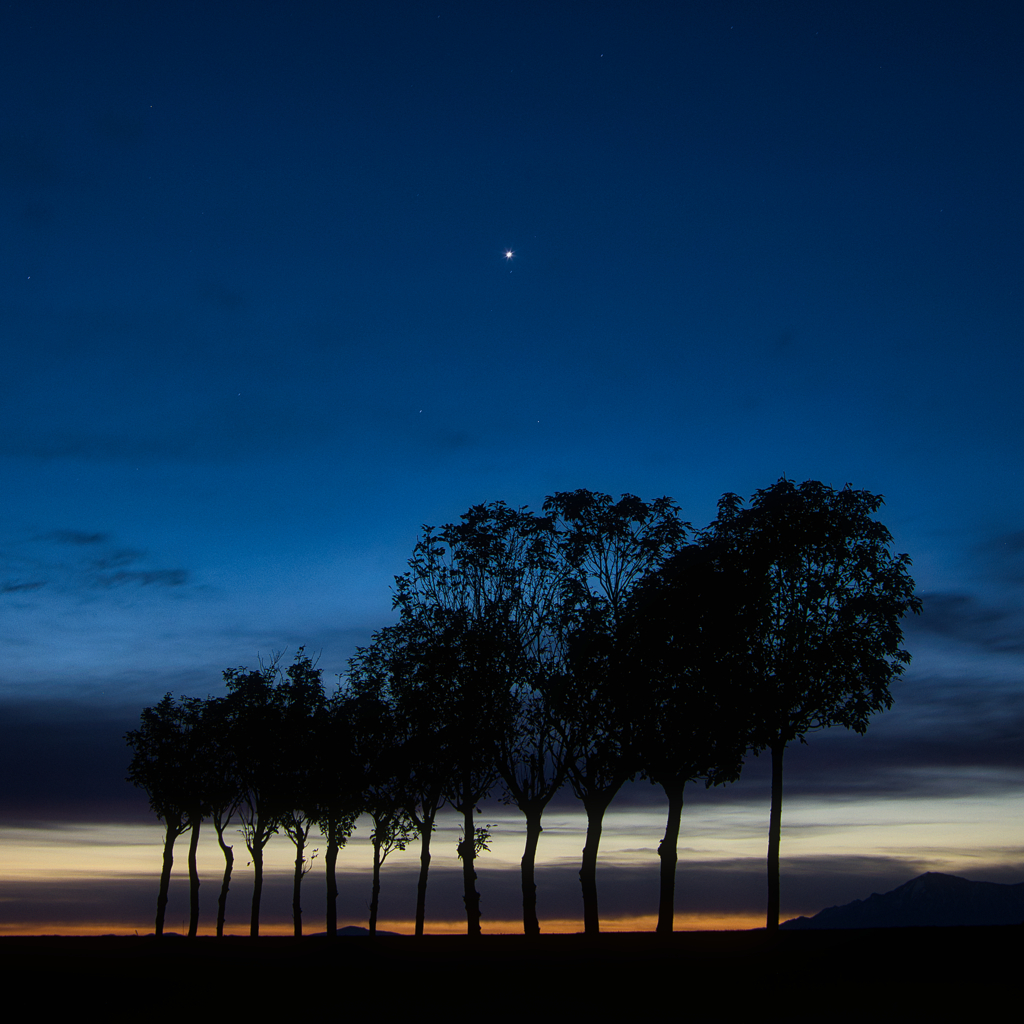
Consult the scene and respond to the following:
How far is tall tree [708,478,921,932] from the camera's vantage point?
162 feet

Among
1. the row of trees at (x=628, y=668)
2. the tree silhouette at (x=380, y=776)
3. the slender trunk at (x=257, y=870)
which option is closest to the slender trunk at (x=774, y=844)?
the row of trees at (x=628, y=668)

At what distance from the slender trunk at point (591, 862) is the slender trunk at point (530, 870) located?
3.14m

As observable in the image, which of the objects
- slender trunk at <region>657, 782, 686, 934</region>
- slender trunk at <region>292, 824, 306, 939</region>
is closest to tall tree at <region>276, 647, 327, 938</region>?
slender trunk at <region>292, 824, 306, 939</region>

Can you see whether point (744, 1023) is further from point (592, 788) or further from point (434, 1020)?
point (592, 788)

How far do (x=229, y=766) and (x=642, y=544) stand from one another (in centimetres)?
4181

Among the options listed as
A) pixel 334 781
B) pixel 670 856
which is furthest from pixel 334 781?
pixel 670 856

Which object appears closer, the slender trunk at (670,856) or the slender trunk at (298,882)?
the slender trunk at (670,856)

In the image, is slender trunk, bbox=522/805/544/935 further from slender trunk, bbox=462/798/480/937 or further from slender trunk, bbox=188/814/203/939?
slender trunk, bbox=188/814/203/939

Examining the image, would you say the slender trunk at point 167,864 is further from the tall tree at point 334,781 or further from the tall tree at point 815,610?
the tall tree at point 815,610

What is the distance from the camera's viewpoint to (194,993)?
2581 cm

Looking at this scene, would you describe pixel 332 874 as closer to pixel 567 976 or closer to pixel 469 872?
pixel 469 872

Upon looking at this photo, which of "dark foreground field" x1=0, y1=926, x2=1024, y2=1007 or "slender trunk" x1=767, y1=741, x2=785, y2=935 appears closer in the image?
"dark foreground field" x1=0, y1=926, x2=1024, y2=1007

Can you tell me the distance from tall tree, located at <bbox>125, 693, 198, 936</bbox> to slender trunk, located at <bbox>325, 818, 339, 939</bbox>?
13.3 meters

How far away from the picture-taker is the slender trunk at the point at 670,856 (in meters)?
48.6
